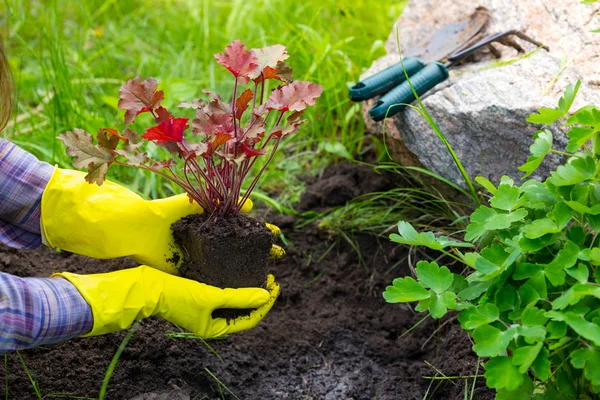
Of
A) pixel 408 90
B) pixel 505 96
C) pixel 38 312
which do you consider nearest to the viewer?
pixel 38 312

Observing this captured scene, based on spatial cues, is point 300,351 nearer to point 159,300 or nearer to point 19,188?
point 159,300

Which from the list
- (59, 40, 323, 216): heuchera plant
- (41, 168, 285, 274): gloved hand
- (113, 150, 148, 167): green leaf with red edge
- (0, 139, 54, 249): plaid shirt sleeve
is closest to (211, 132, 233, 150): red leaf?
(59, 40, 323, 216): heuchera plant

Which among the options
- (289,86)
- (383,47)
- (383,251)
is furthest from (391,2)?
(289,86)

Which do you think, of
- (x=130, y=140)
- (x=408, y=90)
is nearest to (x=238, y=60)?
(x=130, y=140)

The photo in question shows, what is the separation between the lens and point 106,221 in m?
1.84

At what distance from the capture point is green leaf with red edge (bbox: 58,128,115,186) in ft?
5.38

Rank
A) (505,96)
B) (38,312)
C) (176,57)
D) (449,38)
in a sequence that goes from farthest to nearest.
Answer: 1. (176,57)
2. (449,38)
3. (505,96)
4. (38,312)

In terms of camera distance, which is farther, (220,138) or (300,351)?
(300,351)

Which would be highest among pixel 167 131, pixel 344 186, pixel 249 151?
pixel 167 131

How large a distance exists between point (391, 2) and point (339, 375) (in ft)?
7.87

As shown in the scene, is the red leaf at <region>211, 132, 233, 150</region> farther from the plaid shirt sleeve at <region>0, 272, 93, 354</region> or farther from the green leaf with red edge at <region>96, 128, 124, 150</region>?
the plaid shirt sleeve at <region>0, 272, 93, 354</region>

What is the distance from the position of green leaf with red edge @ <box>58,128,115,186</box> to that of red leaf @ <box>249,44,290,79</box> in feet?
1.47

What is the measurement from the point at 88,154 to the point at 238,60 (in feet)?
1.55

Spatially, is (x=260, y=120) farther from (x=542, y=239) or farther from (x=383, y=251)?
(x=383, y=251)
